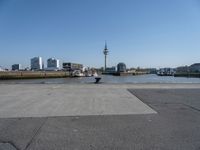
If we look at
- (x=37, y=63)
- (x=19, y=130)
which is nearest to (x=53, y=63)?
(x=37, y=63)

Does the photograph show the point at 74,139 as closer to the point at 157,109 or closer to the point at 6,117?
the point at 6,117

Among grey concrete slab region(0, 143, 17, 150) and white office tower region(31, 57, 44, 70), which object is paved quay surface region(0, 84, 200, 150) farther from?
white office tower region(31, 57, 44, 70)

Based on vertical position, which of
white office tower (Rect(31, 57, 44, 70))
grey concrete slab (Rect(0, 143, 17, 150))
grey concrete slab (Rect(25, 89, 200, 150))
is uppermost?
white office tower (Rect(31, 57, 44, 70))

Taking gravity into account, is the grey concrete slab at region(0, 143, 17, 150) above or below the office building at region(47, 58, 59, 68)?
below

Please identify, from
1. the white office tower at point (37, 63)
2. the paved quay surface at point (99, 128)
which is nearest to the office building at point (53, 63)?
the white office tower at point (37, 63)

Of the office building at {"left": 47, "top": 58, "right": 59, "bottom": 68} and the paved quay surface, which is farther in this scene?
the office building at {"left": 47, "top": 58, "right": 59, "bottom": 68}

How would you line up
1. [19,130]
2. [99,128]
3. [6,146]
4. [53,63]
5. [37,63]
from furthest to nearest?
[53,63], [37,63], [99,128], [19,130], [6,146]

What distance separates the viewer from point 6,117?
697cm

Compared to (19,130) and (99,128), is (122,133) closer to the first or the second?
(99,128)

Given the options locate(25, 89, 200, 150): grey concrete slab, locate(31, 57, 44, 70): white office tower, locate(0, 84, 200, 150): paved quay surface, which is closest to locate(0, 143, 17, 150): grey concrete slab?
locate(0, 84, 200, 150): paved quay surface

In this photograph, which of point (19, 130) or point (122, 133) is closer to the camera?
point (122, 133)

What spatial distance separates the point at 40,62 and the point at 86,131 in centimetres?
18649

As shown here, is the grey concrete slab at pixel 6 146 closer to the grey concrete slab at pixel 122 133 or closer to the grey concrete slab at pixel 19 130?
the grey concrete slab at pixel 19 130

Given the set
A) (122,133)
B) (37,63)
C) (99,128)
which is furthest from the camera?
(37,63)
